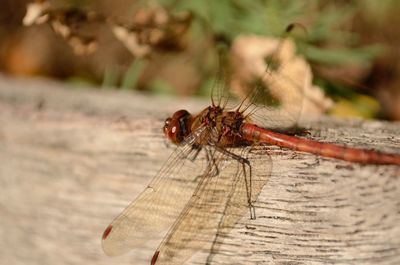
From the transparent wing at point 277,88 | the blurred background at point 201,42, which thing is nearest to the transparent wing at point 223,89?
the transparent wing at point 277,88

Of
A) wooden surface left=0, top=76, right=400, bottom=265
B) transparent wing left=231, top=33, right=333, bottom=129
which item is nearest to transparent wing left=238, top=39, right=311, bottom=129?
transparent wing left=231, top=33, right=333, bottom=129

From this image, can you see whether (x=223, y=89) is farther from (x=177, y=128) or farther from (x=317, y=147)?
(x=317, y=147)

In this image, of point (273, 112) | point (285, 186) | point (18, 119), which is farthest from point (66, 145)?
point (285, 186)

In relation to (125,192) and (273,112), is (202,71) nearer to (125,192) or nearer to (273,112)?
(273,112)

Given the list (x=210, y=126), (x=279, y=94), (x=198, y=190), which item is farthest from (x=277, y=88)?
(x=198, y=190)

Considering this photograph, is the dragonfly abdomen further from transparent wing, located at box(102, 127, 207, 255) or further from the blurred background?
the blurred background

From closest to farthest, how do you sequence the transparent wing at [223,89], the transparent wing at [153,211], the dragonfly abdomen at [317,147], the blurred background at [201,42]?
the dragonfly abdomen at [317,147], the transparent wing at [153,211], the transparent wing at [223,89], the blurred background at [201,42]

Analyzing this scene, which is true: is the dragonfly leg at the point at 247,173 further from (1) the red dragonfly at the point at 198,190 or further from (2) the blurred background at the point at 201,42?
(2) the blurred background at the point at 201,42

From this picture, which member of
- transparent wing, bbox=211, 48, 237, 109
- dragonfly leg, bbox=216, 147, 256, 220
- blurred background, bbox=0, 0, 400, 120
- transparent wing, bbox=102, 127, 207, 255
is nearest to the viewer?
dragonfly leg, bbox=216, 147, 256, 220
